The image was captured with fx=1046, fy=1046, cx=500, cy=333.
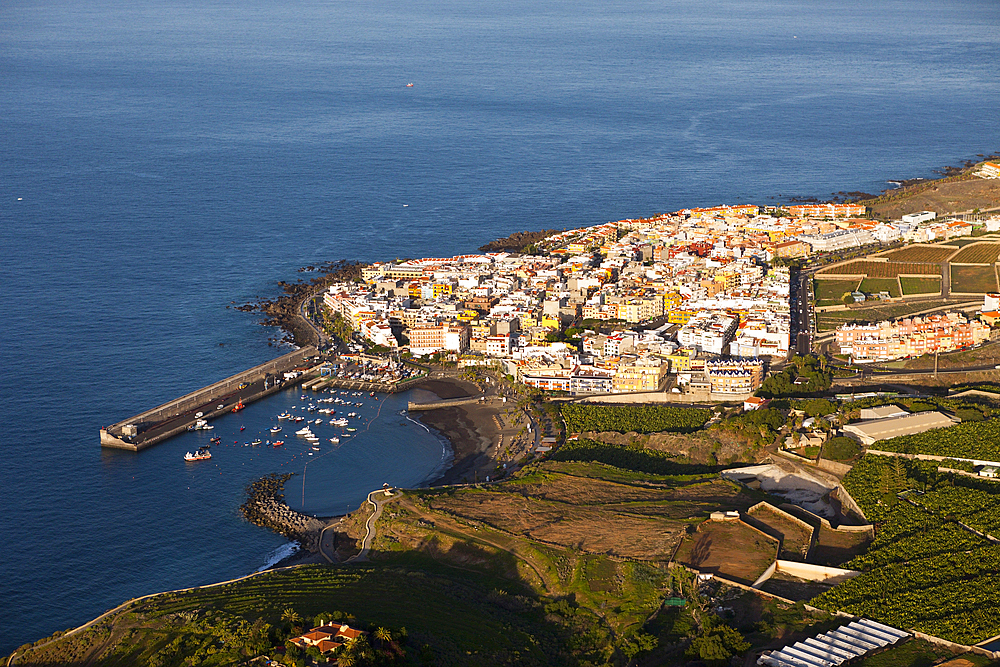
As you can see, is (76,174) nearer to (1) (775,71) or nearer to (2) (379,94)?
(2) (379,94)

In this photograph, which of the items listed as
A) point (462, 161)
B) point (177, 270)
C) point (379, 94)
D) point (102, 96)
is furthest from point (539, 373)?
point (102, 96)

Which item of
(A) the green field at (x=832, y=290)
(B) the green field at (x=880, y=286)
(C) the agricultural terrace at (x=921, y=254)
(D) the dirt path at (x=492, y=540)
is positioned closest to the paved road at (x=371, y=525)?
(D) the dirt path at (x=492, y=540)

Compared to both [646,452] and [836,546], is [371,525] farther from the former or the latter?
[836,546]

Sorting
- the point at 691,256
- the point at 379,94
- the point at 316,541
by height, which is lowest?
the point at 316,541

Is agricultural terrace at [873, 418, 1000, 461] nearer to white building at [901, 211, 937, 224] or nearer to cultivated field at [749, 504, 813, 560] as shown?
cultivated field at [749, 504, 813, 560]

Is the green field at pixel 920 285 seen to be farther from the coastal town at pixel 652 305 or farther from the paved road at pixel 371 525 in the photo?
the paved road at pixel 371 525

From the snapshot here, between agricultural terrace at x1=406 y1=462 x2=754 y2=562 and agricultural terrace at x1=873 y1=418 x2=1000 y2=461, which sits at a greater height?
agricultural terrace at x1=873 y1=418 x2=1000 y2=461

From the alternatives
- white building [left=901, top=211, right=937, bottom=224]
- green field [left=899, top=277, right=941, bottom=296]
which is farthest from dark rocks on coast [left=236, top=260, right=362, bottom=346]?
white building [left=901, top=211, right=937, bottom=224]
